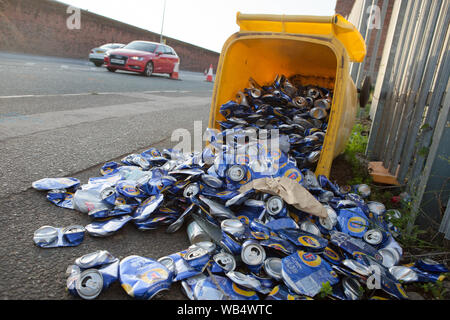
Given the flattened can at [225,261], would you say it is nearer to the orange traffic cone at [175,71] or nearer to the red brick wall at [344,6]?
the orange traffic cone at [175,71]

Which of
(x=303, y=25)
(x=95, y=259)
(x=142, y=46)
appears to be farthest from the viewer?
(x=142, y=46)

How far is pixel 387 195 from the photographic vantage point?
3.01m

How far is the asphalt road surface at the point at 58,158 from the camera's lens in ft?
4.81

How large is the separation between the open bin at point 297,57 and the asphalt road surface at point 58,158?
4.13 feet

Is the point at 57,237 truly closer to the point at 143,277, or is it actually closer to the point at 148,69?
the point at 143,277

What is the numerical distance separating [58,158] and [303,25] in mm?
2415

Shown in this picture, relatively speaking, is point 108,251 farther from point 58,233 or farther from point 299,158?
point 299,158

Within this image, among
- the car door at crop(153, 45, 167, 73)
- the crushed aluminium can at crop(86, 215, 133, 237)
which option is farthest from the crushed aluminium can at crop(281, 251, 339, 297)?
the car door at crop(153, 45, 167, 73)

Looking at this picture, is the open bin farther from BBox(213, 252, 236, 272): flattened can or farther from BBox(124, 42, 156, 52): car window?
BBox(124, 42, 156, 52): car window

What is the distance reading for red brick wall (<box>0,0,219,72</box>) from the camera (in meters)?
17.1

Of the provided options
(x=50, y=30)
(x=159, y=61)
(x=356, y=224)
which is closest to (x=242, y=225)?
(x=356, y=224)

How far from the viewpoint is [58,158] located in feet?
9.34

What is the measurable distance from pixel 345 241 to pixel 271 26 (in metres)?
1.94

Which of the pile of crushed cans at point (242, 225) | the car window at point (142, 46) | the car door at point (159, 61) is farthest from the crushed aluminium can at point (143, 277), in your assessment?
the car window at point (142, 46)
